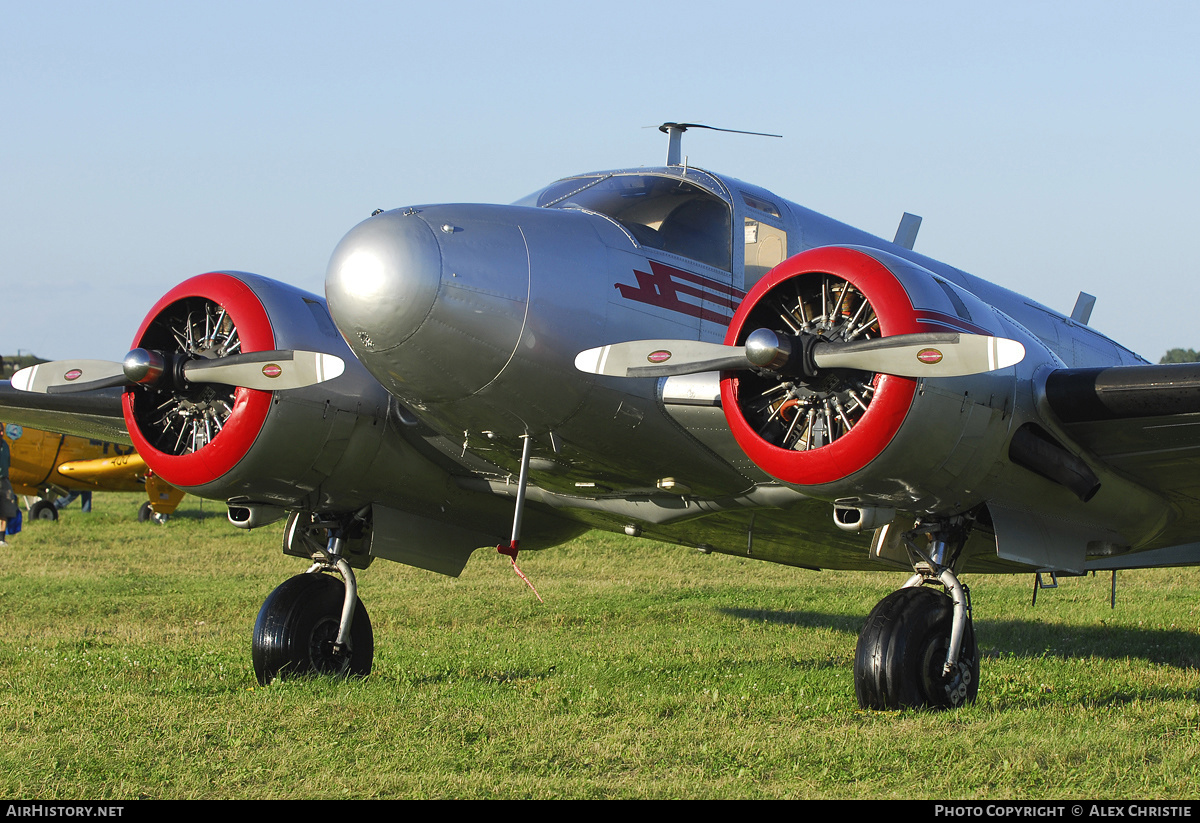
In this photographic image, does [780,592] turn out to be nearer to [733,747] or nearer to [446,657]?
[446,657]

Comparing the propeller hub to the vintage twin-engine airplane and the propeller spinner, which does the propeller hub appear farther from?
the propeller spinner

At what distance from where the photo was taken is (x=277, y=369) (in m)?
7.45

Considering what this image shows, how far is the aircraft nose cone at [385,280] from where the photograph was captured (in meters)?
6.19

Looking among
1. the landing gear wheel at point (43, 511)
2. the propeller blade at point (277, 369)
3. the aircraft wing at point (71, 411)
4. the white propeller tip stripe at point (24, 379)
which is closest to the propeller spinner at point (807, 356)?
the propeller blade at point (277, 369)

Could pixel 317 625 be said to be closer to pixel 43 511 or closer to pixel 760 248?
pixel 760 248

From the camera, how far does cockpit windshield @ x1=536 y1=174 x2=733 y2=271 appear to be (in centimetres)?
745

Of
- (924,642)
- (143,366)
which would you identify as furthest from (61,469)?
(924,642)

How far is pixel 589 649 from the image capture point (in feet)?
35.5

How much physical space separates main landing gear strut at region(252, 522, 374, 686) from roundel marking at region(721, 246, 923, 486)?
360cm

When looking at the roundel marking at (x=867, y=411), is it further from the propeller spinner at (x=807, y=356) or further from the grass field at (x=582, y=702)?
the grass field at (x=582, y=702)

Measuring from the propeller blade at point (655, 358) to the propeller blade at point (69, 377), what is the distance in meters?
3.64
